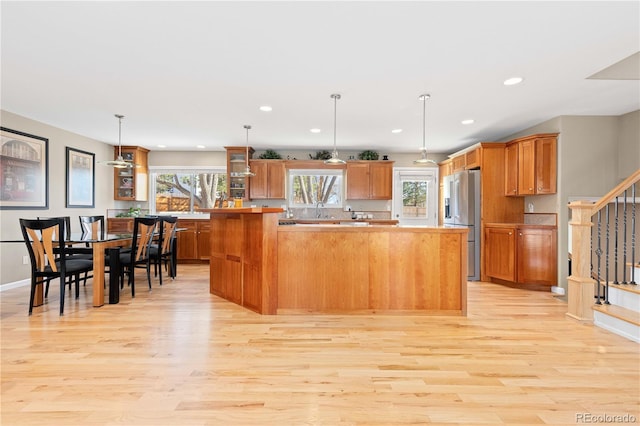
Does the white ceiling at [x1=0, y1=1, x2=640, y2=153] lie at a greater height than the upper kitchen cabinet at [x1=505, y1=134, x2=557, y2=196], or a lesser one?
greater

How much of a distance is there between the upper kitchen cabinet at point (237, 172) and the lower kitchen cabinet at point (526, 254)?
15.7ft

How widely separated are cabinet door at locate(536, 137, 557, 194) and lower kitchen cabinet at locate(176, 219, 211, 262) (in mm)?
5864

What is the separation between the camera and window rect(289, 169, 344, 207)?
7062 mm

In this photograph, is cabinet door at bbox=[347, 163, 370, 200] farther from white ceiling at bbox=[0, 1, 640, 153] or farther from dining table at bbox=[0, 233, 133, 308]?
dining table at bbox=[0, 233, 133, 308]

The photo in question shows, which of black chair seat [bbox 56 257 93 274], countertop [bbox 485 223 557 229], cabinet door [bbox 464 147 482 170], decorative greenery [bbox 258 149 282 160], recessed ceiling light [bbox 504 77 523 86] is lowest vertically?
black chair seat [bbox 56 257 93 274]

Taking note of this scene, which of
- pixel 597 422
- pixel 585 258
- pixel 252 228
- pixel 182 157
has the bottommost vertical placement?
pixel 597 422

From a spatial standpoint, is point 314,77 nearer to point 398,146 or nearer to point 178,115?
point 178,115

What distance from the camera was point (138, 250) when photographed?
14.4 ft

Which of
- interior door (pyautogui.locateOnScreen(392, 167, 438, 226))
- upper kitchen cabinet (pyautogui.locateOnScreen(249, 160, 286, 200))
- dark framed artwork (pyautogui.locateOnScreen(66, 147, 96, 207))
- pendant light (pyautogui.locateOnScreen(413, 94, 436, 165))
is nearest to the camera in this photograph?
pendant light (pyautogui.locateOnScreen(413, 94, 436, 165))

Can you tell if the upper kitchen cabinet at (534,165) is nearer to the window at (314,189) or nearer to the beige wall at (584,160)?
the beige wall at (584,160)

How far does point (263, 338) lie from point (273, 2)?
100 inches

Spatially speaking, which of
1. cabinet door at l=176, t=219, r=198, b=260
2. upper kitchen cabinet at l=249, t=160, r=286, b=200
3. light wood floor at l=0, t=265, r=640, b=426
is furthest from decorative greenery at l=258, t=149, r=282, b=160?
light wood floor at l=0, t=265, r=640, b=426

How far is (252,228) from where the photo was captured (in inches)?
141

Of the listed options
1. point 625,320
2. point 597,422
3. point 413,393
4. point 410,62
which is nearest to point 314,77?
point 410,62
